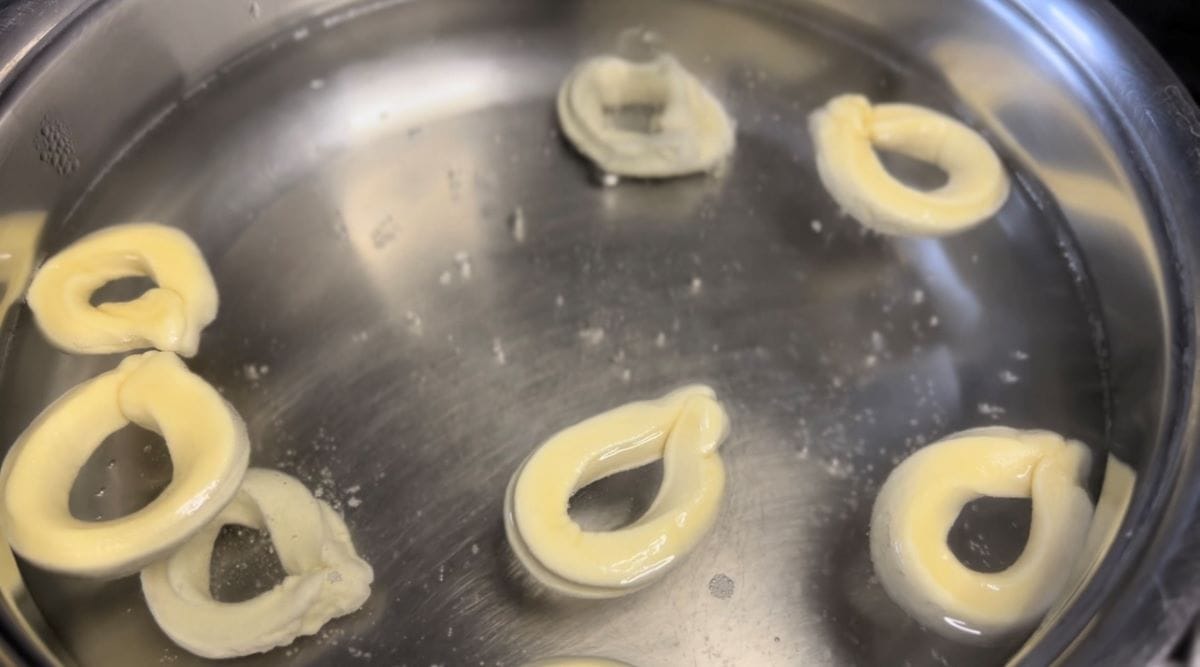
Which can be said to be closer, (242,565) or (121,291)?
(242,565)

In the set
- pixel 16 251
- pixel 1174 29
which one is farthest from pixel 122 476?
pixel 1174 29

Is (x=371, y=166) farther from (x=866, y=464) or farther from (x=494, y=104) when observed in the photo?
(x=866, y=464)

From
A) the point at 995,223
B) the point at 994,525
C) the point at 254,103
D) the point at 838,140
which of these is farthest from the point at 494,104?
the point at 994,525

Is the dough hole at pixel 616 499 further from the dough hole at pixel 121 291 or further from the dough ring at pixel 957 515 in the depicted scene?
the dough hole at pixel 121 291

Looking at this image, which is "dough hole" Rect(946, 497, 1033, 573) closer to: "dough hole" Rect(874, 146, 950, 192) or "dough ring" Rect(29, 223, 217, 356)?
"dough hole" Rect(874, 146, 950, 192)

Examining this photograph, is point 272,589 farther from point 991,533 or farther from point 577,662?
point 991,533

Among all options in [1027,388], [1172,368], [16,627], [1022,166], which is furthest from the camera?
[1022,166]
